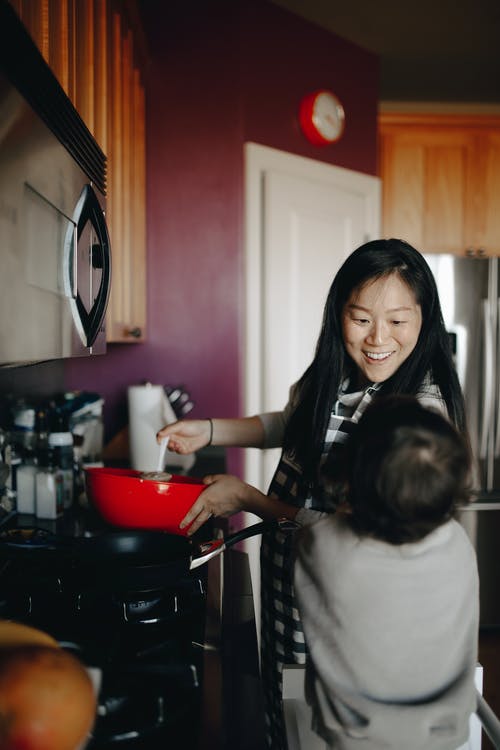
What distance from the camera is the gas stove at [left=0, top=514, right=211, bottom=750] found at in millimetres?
608

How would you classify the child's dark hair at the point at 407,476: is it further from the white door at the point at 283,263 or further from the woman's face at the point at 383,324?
the white door at the point at 283,263

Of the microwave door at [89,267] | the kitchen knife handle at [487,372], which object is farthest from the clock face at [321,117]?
the microwave door at [89,267]

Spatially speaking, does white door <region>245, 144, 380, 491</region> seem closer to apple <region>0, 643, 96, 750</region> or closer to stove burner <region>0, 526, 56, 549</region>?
stove burner <region>0, 526, 56, 549</region>

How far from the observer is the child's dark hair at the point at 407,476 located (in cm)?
69

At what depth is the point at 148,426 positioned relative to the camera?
2074 millimetres

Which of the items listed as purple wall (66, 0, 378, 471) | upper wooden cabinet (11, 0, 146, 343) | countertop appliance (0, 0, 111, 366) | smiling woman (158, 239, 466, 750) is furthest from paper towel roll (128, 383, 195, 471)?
countertop appliance (0, 0, 111, 366)

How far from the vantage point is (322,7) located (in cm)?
263

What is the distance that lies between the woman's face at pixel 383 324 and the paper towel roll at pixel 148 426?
1.07 metres

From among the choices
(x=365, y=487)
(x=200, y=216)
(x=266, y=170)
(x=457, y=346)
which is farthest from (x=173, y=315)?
(x=365, y=487)

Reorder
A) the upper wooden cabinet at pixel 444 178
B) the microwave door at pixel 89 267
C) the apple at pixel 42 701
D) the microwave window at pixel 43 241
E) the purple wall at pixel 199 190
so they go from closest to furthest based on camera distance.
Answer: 1. the apple at pixel 42 701
2. the microwave window at pixel 43 241
3. the microwave door at pixel 89 267
4. the purple wall at pixel 199 190
5. the upper wooden cabinet at pixel 444 178

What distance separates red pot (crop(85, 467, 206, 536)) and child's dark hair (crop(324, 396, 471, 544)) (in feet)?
1.47

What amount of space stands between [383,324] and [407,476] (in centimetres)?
45

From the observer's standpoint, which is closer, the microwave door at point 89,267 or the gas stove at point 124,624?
the gas stove at point 124,624

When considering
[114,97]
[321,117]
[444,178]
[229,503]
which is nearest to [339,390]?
[229,503]
